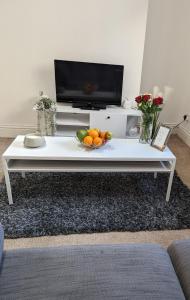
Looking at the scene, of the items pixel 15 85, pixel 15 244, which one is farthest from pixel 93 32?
pixel 15 244

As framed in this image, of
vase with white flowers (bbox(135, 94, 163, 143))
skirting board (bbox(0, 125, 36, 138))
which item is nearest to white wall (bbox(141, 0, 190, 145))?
vase with white flowers (bbox(135, 94, 163, 143))

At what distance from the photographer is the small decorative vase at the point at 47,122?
8.98ft

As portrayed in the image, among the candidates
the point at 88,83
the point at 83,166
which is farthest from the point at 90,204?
the point at 88,83

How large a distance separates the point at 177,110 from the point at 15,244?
2957mm

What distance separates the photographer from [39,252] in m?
0.98

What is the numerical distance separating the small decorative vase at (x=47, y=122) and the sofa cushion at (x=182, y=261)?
2089 mm

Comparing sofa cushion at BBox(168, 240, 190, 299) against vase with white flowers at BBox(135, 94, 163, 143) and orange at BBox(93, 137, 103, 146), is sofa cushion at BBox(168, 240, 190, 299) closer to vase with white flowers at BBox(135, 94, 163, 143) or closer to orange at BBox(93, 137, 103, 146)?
orange at BBox(93, 137, 103, 146)

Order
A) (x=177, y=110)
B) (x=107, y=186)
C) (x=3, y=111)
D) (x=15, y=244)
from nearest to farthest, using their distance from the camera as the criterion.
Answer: (x=15, y=244) < (x=107, y=186) < (x=3, y=111) < (x=177, y=110)

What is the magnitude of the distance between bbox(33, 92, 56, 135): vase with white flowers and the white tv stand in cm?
16

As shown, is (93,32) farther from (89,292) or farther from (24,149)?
(89,292)

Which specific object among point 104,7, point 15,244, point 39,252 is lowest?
point 15,244

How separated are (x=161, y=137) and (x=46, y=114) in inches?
56.7

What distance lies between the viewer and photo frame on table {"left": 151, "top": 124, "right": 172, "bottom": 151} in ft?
6.32

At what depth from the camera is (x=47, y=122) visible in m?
2.77
